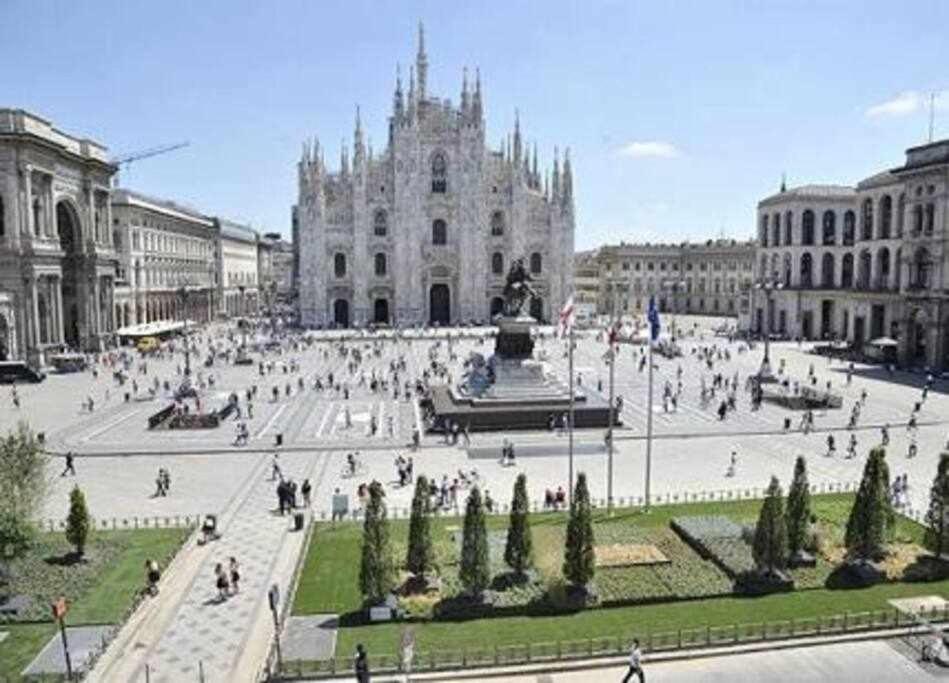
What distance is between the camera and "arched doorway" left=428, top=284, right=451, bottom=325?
108m

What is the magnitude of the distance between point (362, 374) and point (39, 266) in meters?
26.2

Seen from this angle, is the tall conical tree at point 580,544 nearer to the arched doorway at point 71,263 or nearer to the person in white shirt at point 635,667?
the person in white shirt at point 635,667

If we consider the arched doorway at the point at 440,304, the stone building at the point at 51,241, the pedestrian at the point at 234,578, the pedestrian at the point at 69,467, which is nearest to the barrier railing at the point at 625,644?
the pedestrian at the point at 234,578

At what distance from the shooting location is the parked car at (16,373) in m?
60.3

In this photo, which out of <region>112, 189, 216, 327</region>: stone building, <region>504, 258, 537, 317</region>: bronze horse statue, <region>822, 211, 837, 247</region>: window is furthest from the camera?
<region>822, 211, 837, 247</region>: window

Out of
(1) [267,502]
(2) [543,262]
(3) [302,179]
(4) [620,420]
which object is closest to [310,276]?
(3) [302,179]

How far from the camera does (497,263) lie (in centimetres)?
10850

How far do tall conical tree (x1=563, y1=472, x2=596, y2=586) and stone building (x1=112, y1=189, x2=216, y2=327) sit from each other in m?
62.8

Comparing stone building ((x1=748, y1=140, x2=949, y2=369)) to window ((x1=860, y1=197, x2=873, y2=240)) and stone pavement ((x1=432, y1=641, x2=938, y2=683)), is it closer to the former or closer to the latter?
window ((x1=860, y1=197, x2=873, y2=240))

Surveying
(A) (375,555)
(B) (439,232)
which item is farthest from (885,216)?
(A) (375,555)

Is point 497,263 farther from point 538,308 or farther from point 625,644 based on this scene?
point 625,644

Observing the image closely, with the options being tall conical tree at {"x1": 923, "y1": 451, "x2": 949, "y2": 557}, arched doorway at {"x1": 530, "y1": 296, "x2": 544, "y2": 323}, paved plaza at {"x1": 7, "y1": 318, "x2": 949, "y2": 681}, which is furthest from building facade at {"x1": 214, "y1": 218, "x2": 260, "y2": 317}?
tall conical tree at {"x1": 923, "y1": 451, "x2": 949, "y2": 557}

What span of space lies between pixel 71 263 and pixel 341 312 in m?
36.9

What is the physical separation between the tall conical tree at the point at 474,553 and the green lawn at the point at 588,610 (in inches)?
34.2
